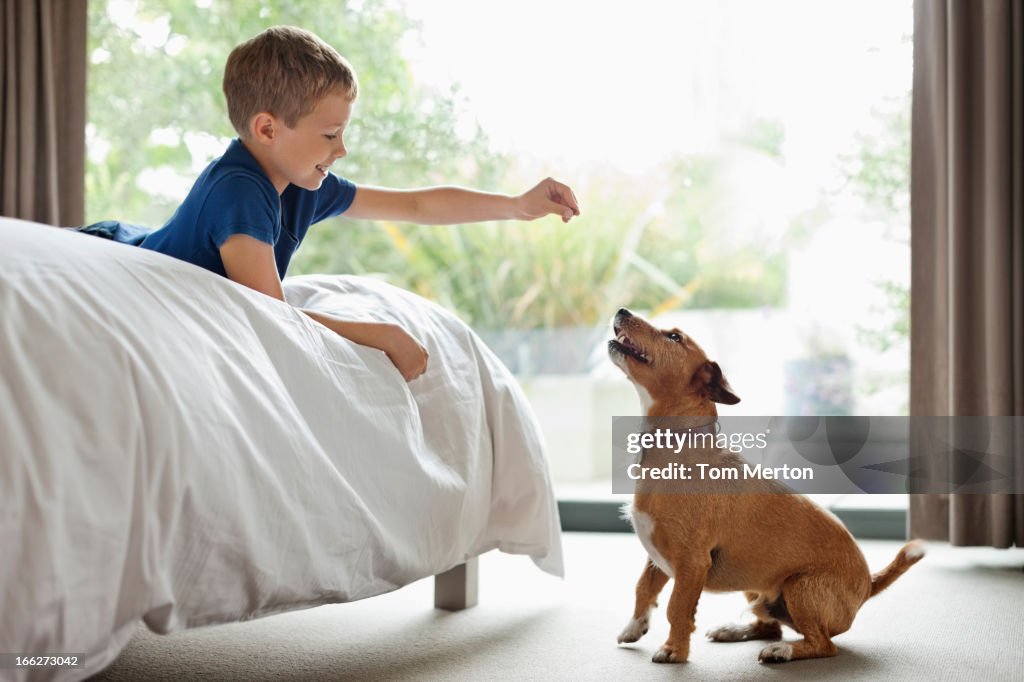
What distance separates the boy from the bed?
3.1 inches

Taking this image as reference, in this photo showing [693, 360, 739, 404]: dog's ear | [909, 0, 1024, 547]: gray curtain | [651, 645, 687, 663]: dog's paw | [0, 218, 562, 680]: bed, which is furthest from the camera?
[909, 0, 1024, 547]: gray curtain

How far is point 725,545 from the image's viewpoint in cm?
153

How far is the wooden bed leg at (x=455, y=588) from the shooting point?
1896 millimetres

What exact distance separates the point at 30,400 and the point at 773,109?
2633mm

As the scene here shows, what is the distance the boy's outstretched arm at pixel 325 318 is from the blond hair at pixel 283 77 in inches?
9.0

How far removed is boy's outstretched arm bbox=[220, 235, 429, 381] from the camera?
137 centimetres

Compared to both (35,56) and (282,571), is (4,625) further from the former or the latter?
(35,56)

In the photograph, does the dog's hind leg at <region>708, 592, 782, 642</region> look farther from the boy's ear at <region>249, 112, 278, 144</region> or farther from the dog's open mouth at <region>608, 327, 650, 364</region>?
the boy's ear at <region>249, 112, 278, 144</region>

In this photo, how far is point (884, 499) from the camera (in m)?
2.81

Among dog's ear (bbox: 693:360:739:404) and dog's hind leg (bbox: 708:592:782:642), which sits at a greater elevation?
dog's ear (bbox: 693:360:739:404)

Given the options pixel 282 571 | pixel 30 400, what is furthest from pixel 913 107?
pixel 30 400

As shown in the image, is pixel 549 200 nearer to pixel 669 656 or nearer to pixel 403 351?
pixel 403 351

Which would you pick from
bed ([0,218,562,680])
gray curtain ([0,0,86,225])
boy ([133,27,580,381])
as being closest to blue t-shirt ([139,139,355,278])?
boy ([133,27,580,381])

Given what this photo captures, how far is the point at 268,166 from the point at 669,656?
949 millimetres
